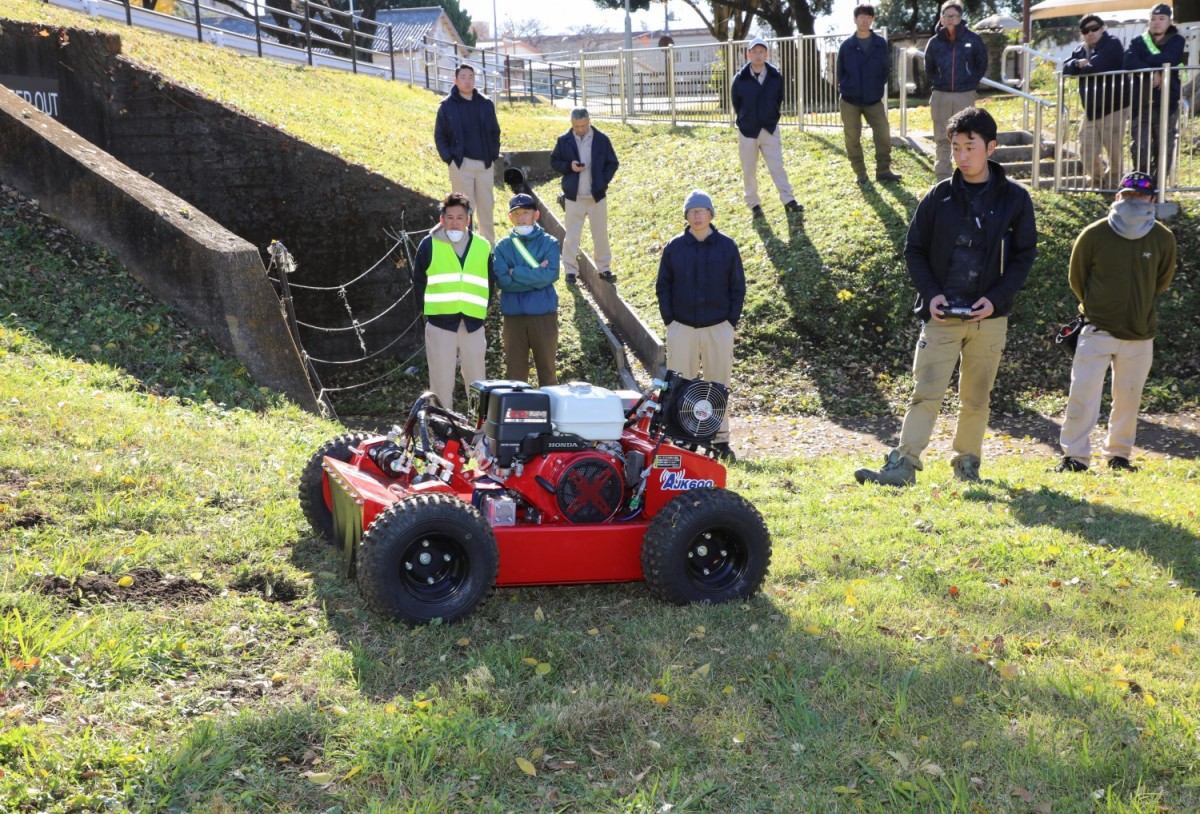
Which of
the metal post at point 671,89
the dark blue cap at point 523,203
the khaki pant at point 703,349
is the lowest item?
the khaki pant at point 703,349

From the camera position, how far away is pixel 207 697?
14.4 feet

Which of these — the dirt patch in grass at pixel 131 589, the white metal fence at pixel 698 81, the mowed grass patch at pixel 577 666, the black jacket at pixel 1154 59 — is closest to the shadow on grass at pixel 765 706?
the mowed grass patch at pixel 577 666

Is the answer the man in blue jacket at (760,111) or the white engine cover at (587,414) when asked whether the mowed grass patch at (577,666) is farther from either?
the man in blue jacket at (760,111)

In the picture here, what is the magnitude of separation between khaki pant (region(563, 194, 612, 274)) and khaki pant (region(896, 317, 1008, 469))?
20.3 ft

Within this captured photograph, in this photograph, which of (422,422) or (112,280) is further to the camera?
(112,280)

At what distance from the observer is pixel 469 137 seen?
41.8 ft

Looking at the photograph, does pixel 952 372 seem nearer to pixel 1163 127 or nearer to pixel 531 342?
pixel 531 342

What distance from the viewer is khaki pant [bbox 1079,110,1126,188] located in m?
13.5

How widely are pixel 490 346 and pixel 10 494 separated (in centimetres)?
674

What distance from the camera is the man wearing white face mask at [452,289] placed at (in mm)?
8680

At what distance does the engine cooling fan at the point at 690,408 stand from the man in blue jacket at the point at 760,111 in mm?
9242

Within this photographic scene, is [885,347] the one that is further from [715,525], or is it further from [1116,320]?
[715,525]

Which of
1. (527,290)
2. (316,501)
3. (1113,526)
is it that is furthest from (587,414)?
(527,290)

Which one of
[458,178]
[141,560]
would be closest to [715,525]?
[141,560]
